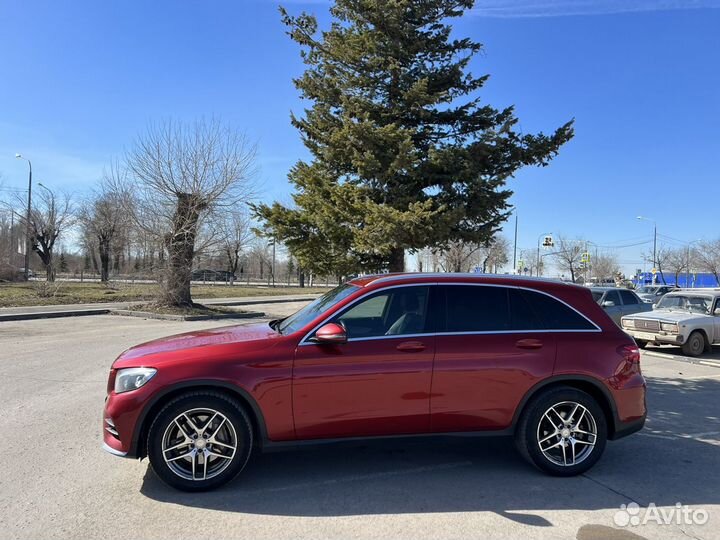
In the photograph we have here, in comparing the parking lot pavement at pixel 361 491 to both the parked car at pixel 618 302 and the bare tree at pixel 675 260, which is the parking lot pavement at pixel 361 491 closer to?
the parked car at pixel 618 302

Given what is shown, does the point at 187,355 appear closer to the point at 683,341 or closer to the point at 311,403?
the point at 311,403

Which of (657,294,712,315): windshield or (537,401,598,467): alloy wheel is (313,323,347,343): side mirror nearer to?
(537,401,598,467): alloy wheel

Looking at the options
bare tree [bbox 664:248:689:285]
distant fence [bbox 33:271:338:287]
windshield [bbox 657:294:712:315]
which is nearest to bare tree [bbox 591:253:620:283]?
bare tree [bbox 664:248:689:285]

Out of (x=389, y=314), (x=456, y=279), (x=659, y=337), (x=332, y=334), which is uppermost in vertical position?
(x=456, y=279)

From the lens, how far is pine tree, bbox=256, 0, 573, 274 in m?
10.0

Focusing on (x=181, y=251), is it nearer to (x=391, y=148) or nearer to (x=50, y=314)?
(x=50, y=314)

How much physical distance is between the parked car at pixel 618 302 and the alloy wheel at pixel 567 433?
13.4 m

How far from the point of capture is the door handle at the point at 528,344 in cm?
456

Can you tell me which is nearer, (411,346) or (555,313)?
(411,346)

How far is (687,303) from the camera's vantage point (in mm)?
14812

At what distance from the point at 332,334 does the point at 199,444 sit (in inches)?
53.6

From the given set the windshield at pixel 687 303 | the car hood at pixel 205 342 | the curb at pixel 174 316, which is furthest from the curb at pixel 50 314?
the windshield at pixel 687 303

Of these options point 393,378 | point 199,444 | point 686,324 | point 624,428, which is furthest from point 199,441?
point 686,324

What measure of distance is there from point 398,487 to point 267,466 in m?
1.25
